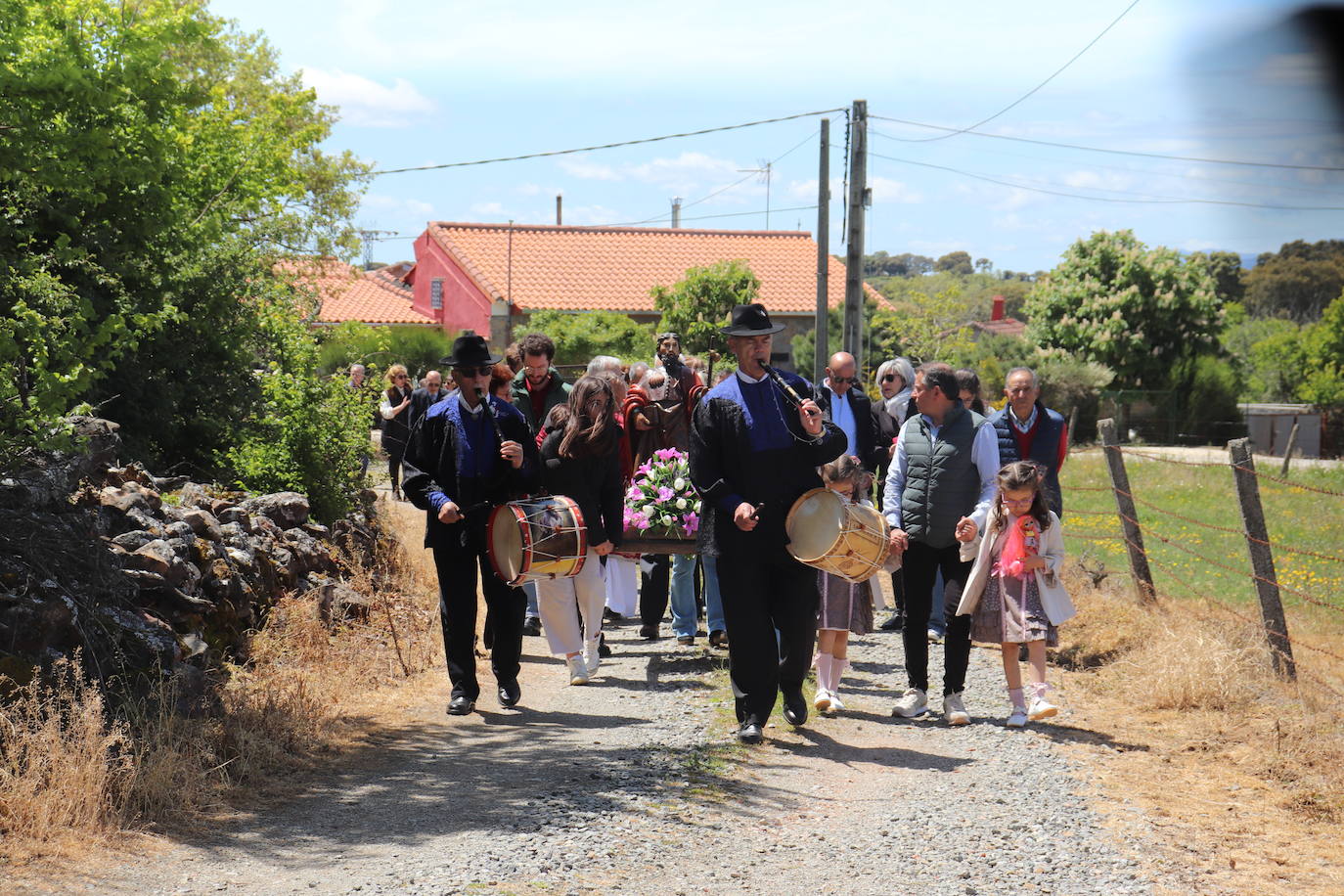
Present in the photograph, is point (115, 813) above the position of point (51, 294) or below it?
below

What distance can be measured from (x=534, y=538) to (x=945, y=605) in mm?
2468

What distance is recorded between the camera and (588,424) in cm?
873

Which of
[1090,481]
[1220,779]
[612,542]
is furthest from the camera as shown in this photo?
[1090,481]

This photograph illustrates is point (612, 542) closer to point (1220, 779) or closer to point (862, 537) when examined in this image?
point (862, 537)

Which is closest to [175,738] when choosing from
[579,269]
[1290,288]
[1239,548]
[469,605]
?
[469,605]

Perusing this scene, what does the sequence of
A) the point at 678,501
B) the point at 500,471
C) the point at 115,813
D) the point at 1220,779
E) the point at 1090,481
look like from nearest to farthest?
the point at 115,813, the point at 1220,779, the point at 500,471, the point at 678,501, the point at 1090,481

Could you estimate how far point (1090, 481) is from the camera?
96.1 ft

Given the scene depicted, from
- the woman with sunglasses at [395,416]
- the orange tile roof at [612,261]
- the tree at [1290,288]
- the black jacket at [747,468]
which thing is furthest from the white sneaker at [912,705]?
the tree at [1290,288]

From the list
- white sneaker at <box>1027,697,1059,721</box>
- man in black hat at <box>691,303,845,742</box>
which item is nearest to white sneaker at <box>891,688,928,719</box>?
white sneaker at <box>1027,697,1059,721</box>

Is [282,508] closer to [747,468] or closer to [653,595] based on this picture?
[653,595]

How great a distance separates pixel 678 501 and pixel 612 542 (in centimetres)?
82

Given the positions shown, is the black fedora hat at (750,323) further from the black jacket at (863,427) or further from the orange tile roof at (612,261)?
the orange tile roof at (612,261)

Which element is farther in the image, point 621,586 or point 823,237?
point 823,237

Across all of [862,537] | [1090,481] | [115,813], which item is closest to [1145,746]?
[862,537]
